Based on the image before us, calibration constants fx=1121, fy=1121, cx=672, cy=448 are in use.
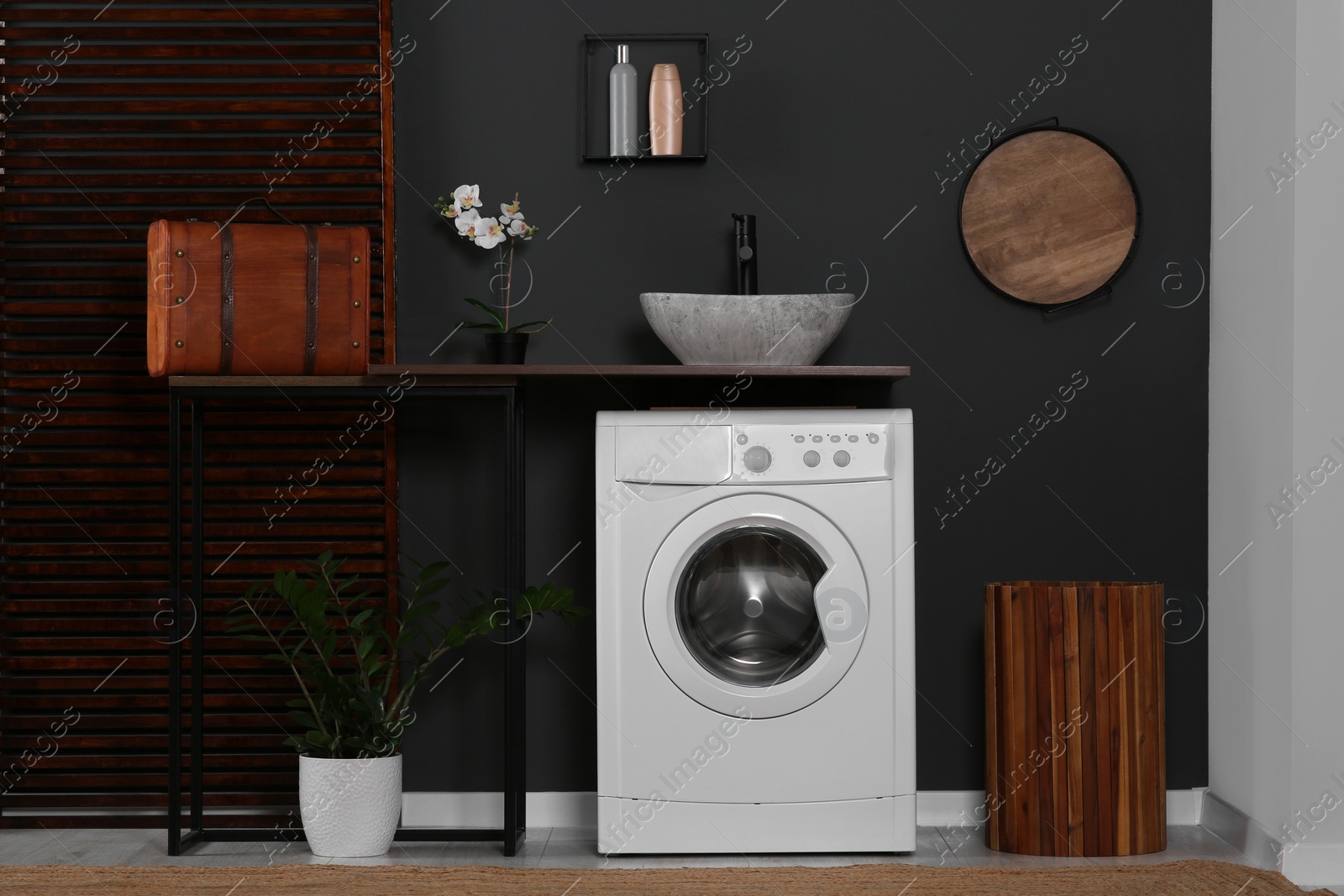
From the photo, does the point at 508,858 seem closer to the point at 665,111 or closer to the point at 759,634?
the point at 759,634

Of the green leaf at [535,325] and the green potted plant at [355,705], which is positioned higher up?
the green leaf at [535,325]

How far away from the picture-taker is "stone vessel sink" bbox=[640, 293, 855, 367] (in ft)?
7.83

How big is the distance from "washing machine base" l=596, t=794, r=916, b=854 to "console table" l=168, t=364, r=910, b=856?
33 cm

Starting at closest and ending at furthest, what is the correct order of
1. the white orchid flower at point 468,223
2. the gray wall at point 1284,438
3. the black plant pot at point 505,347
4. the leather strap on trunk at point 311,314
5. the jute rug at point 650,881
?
the jute rug at point 650,881
the gray wall at point 1284,438
the leather strap on trunk at point 311,314
the black plant pot at point 505,347
the white orchid flower at point 468,223

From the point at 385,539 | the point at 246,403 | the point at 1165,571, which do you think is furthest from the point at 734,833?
the point at 246,403

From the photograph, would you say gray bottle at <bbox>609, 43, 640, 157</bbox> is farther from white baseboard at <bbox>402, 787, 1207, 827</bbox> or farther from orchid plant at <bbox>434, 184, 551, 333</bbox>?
white baseboard at <bbox>402, 787, 1207, 827</bbox>

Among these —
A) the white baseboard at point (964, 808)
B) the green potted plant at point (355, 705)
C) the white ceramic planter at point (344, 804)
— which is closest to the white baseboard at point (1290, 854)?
the white baseboard at point (964, 808)

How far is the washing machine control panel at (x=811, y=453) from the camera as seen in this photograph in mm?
2324

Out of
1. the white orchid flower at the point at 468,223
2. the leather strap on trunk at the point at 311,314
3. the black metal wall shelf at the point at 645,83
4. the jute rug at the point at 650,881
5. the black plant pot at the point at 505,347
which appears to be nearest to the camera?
the jute rug at the point at 650,881

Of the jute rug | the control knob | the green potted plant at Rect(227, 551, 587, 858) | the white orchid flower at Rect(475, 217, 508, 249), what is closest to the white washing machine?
the control knob

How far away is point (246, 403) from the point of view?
270 centimetres

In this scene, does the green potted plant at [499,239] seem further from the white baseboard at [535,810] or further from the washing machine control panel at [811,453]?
the white baseboard at [535,810]

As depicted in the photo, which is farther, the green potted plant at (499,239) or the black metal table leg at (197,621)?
the green potted plant at (499,239)

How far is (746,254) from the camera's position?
257 centimetres
